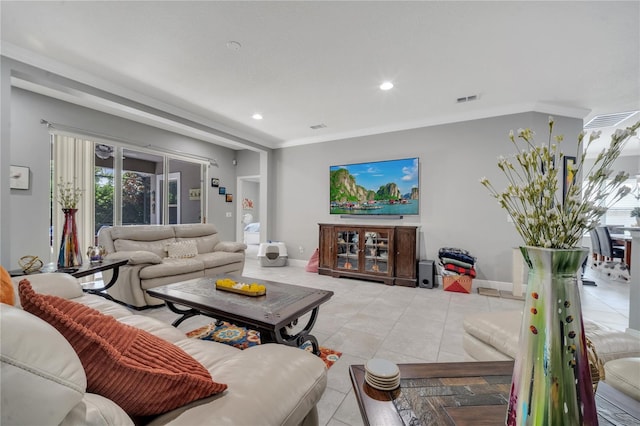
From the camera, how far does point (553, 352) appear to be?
24.4 inches

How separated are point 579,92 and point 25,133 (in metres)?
6.92

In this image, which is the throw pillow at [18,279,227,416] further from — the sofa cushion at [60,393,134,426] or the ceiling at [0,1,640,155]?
the ceiling at [0,1,640,155]

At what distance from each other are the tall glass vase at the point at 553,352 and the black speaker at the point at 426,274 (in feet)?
12.1

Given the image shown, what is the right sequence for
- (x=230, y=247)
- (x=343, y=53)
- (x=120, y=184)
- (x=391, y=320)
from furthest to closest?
(x=120, y=184) < (x=230, y=247) < (x=391, y=320) < (x=343, y=53)

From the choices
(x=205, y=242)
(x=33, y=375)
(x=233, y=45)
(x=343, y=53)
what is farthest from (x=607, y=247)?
(x=33, y=375)

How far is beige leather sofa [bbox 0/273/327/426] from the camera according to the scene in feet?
1.53

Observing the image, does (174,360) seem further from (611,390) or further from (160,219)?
(160,219)

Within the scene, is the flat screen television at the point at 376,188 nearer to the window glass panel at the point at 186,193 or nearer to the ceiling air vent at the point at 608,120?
the ceiling air vent at the point at 608,120

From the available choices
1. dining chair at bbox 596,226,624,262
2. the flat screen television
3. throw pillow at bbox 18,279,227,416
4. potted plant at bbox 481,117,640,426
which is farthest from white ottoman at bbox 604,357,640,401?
dining chair at bbox 596,226,624,262

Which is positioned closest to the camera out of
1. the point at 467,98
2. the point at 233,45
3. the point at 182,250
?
the point at 233,45

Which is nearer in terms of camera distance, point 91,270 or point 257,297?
point 257,297

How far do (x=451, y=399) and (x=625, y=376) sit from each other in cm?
75

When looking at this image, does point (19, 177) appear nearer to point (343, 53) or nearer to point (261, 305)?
point (261, 305)

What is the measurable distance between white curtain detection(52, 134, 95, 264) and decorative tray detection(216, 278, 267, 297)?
2.77 meters
